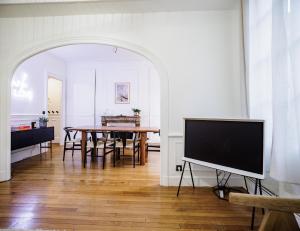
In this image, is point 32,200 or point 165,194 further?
point 165,194

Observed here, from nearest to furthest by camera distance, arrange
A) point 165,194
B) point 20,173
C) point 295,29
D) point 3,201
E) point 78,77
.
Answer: point 295,29
point 3,201
point 165,194
point 20,173
point 78,77

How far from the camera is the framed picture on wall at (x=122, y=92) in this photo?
6.67 m

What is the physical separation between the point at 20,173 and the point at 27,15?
8.73 feet

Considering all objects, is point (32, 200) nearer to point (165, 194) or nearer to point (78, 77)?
point (165, 194)

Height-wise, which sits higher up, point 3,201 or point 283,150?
point 283,150

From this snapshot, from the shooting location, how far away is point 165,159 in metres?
2.90

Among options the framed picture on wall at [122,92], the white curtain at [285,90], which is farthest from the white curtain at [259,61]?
the framed picture on wall at [122,92]

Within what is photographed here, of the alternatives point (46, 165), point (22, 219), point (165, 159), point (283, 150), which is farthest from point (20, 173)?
point (283, 150)

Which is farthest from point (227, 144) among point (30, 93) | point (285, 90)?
point (30, 93)

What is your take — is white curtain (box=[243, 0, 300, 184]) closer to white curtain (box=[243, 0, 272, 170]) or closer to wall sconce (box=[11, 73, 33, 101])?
white curtain (box=[243, 0, 272, 170])

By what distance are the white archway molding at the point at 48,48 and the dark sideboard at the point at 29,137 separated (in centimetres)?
53

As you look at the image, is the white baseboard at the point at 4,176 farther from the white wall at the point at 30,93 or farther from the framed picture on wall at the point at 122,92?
the framed picture on wall at the point at 122,92

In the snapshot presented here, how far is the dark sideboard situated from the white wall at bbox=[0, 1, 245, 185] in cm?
77

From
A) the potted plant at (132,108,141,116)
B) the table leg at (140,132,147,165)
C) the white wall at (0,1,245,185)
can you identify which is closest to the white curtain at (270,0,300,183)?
the white wall at (0,1,245,185)
